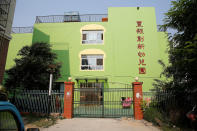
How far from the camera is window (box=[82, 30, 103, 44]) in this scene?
1555cm

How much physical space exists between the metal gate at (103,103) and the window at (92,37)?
510cm

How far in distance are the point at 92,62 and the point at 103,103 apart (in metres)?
6.88

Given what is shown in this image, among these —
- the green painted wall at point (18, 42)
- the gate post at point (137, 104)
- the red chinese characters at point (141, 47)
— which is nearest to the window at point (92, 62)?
the red chinese characters at point (141, 47)

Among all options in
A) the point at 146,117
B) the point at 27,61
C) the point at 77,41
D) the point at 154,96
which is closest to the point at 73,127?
the point at 146,117

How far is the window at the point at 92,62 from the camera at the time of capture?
48.4 ft

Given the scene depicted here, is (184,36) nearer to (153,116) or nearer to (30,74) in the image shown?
(153,116)

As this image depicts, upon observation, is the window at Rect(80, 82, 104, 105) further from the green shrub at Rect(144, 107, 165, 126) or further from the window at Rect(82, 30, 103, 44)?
the green shrub at Rect(144, 107, 165, 126)

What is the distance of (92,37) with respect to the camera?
51.3ft

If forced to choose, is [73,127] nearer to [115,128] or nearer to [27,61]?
[115,128]

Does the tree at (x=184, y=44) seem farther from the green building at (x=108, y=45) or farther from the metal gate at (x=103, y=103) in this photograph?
the green building at (x=108, y=45)

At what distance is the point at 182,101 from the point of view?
25.5 ft

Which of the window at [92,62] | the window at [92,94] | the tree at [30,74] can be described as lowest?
the window at [92,94]

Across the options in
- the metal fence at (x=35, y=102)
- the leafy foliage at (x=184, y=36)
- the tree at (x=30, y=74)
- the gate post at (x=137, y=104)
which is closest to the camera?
the leafy foliage at (x=184, y=36)

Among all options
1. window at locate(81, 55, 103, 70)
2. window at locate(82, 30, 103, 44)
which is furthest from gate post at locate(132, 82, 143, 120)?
window at locate(82, 30, 103, 44)
